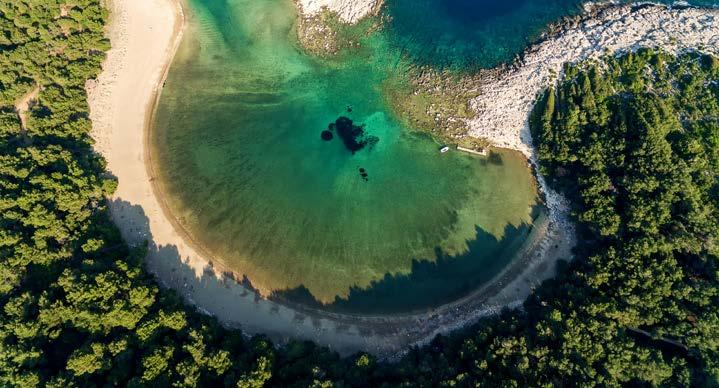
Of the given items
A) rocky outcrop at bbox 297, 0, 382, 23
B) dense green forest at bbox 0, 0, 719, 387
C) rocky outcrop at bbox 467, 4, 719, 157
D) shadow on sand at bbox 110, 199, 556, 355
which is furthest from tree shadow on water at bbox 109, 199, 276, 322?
rocky outcrop at bbox 297, 0, 382, 23

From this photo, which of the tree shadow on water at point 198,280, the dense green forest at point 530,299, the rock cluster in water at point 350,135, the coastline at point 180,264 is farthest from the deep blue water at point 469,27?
the tree shadow on water at point 198,280

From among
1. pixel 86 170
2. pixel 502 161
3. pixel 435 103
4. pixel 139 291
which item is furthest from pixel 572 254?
pixel 86 170

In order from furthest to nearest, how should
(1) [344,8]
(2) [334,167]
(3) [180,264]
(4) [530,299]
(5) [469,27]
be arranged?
1. (1) [344,8]
2. (5) [469,27]
3. (2) [334,167]
4. (3) [180,264]
5. (4) [530,299]

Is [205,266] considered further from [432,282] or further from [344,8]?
[344,8]

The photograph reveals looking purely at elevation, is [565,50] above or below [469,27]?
below

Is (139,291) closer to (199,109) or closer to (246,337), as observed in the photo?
(246,337)

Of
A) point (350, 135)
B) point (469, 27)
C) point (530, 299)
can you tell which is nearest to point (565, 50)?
point (469, 27)
